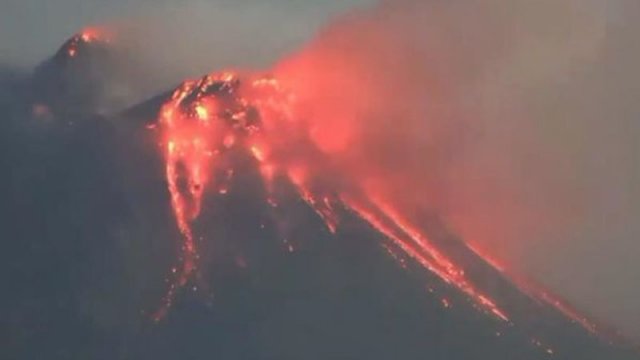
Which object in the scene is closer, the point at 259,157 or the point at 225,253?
the point at 225,253

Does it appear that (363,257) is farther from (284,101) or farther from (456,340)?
(284,101)

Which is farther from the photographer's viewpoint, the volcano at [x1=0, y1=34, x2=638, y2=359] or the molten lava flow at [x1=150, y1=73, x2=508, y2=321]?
the molten lava flow at [x1=150, y1=73, x2=508, y2=321]

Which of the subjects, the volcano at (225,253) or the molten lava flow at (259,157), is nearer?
the volcano at (225,253)

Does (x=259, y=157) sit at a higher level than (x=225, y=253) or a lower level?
higher
